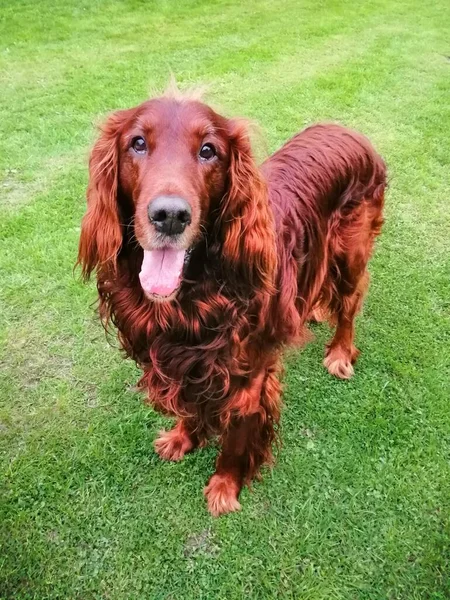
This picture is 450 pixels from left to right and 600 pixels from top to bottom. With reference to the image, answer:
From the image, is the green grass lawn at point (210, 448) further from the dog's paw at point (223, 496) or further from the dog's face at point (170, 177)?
the dog's face at point (170, 177)

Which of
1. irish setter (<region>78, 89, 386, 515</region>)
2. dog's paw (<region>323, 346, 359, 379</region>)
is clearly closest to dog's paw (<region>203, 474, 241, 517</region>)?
irish setter (<region>78, 89, 386, 515</region>)

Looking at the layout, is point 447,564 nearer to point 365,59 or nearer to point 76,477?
point 76,477

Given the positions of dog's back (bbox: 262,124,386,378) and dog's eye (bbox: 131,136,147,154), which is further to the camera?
dog's back (bbox: 262,124,386,378)

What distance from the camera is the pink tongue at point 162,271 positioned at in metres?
2.01

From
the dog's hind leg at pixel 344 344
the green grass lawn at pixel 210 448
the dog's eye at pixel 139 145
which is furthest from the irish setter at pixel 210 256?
the dog's hind leg at pixel 344 344

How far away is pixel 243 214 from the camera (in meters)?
2.19

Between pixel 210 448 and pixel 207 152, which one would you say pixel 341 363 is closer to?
pixel 210 448

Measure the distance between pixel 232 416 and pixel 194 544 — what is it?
2.58ft

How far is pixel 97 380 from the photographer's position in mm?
3648

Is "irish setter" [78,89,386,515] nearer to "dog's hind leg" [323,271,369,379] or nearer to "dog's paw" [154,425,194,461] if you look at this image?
"dog's paw" [154,425,194,461]

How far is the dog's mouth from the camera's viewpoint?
2008 mm

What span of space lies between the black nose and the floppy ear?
327 millimetres

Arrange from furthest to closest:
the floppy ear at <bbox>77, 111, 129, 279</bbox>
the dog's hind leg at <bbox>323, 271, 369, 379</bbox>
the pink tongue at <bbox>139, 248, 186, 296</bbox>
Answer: the dog's hind leg at <bbox>323, 271, 369, 379</bbox>
the floppy ear at <bbox>77, 111, 129, 279</bbox>
the pink tongue at <bbox>139, 248, 186, 296</bbox>

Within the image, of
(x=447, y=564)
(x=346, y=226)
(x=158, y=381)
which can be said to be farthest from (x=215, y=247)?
(x=447, y=564)
